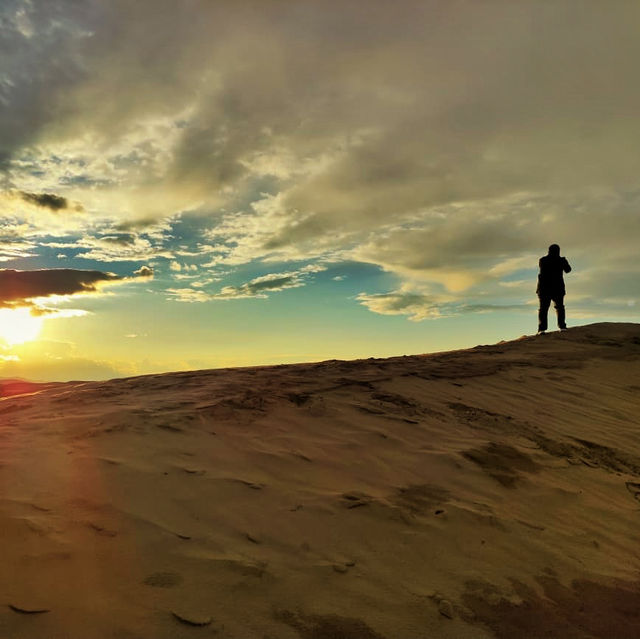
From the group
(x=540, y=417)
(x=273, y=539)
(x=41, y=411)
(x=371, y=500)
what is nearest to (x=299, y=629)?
(x=273, y=539)

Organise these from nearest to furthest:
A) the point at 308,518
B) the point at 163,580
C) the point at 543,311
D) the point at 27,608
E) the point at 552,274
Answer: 1. the point at 27,608
2. the point at 163,580
3. the point at 308,518
4. the point at 552,274
5. the point at 543,311

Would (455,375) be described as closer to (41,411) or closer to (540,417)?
(540,417)

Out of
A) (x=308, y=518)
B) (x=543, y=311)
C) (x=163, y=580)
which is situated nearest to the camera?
(x=163, y=580)

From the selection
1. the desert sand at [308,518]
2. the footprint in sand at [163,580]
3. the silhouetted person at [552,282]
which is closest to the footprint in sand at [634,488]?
the desert sand at [308,518]

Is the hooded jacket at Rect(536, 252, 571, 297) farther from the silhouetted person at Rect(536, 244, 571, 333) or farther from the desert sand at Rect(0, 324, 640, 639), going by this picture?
the desert sand at Rect(0, 324, 640, 639)

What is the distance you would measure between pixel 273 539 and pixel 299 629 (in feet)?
2.26

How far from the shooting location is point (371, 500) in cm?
339

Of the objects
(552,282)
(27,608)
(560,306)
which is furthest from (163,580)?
(560,306)

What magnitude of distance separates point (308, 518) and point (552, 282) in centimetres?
1119

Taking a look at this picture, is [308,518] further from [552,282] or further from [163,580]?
[552,282]

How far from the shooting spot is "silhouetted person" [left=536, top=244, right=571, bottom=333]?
12.4 m

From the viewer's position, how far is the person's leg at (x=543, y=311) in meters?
12.6

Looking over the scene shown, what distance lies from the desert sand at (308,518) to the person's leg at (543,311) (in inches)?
276

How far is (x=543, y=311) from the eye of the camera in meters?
12.7
